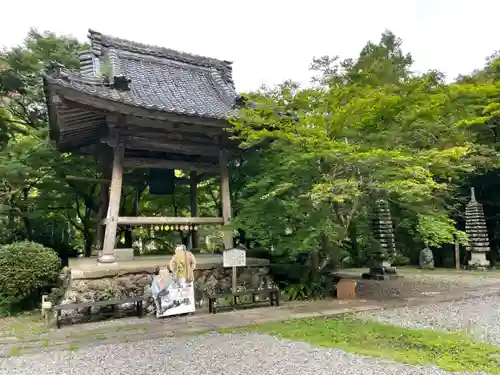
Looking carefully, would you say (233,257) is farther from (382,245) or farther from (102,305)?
(382,245)

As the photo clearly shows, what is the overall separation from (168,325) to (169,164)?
4356 millimetres

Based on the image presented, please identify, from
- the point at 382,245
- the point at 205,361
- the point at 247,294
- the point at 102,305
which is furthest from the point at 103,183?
the point at 382,245

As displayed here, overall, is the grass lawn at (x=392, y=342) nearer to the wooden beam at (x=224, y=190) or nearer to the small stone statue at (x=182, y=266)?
the small stone statue at (x=182, y=266)

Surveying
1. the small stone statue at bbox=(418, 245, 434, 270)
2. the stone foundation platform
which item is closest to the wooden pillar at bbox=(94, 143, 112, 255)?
the stone foundation platform

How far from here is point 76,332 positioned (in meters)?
6.08

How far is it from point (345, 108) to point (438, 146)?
2.98 meters

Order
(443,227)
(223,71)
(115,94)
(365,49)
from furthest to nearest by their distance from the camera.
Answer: (365,49)
(223,71)
(443,227)
(115,94)

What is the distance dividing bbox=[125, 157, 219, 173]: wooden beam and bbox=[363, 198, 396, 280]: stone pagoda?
6.36 m

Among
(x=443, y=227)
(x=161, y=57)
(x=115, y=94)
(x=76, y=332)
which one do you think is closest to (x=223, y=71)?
(x=161, y=57)

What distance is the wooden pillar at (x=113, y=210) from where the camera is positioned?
774cm

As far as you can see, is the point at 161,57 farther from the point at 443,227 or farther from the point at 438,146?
the point at 443,227

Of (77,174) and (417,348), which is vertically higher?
(77,174)

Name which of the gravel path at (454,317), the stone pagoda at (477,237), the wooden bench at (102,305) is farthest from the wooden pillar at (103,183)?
the stone pagoda at (477,237)

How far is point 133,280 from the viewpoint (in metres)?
7.84
